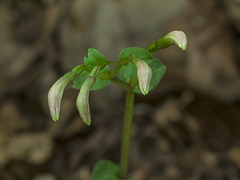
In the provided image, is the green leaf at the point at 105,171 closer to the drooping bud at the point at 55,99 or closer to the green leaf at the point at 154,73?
the green leaf at the point at 154,73

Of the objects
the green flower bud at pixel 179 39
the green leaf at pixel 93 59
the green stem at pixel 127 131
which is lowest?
the green stem at pixel 127 131

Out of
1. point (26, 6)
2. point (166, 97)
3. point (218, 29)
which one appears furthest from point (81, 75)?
point (26, 6)

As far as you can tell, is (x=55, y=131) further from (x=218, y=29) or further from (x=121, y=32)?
(x=218, y=29)

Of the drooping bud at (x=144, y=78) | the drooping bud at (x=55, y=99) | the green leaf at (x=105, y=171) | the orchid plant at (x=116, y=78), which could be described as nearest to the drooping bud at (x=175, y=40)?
the orchid plant at (x=116, y=78)

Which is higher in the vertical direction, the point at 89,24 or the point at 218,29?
the point at 89,24

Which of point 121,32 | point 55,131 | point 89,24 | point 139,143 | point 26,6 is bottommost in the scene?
point 139,143

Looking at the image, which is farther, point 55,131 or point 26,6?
point 26,6

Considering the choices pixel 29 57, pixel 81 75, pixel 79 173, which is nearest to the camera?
pixel 81 75

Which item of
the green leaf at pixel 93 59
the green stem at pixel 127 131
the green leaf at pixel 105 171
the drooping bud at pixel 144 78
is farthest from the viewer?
the green leaf at pixel 105 171

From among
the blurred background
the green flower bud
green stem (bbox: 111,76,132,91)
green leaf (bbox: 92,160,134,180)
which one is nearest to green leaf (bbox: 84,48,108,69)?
green stem (bbox: 111,76,132,91)

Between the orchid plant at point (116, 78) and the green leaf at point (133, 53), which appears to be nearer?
the orchid plant at point (116, 78)
